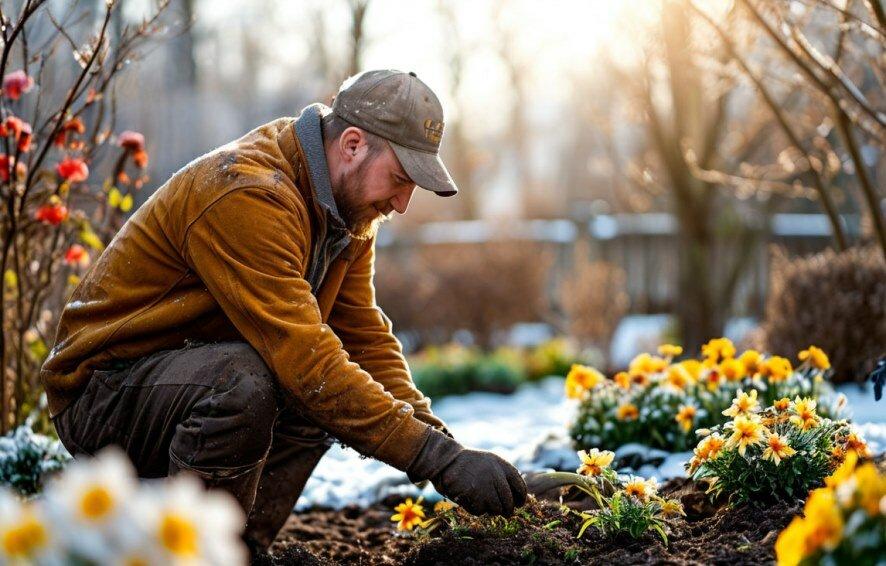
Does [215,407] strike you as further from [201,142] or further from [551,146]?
[551,146]

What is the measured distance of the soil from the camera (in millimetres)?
2543

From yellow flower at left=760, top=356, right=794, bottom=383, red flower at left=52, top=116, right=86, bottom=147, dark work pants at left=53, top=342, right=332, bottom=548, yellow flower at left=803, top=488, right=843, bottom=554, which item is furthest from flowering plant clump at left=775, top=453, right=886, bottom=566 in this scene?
red flower at left=52, top=116, right=86, bottom=147

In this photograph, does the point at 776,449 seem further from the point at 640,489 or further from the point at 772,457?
the point at 640,489

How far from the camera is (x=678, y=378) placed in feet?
12.9

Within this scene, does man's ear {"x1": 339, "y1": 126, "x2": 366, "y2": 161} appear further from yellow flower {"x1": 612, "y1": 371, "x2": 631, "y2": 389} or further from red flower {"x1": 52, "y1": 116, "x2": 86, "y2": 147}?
yellow flower {"x1": 612, "y1": 371, "x2": 631, "y2": 389}

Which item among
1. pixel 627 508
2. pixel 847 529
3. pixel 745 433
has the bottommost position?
pixel 627 508

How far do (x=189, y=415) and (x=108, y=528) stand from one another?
5.11 feet

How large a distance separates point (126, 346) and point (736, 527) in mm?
1764

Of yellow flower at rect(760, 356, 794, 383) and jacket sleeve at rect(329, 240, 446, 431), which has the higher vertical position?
jacket sleeve at rect(329, 240, 446, 431)

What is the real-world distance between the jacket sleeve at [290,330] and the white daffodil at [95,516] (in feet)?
4.38

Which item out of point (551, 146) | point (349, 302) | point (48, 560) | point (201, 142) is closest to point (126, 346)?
point (349, 302)

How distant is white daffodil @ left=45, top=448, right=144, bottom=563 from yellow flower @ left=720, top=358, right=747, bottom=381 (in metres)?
2.91

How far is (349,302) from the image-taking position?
11.1ft

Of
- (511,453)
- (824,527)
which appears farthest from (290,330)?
(511,453)
